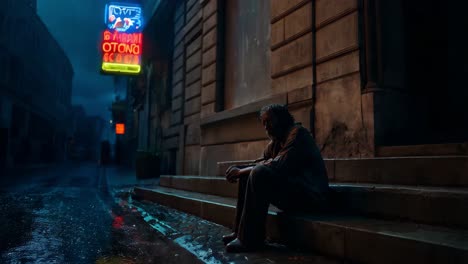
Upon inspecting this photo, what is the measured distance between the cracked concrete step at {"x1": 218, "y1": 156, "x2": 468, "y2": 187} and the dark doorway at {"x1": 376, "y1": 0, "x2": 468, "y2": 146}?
709 mm

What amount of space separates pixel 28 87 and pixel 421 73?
32355 millimetres

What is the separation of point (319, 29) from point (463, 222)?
394 centimetres

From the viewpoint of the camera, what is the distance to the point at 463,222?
2357 mm

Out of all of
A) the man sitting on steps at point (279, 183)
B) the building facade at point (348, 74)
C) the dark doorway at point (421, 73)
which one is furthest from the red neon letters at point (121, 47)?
the man sitting on steps at point (279, 183)

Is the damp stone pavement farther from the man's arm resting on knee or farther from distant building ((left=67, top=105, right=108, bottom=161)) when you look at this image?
distant building ((left=67, top=105, right=108, bottom=161))

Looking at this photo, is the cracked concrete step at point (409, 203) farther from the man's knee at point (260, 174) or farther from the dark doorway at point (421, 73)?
the dark doorway at point (421, 73)

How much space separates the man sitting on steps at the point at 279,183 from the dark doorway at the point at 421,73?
178cm

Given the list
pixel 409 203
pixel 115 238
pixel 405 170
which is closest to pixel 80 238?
pixel 115 238

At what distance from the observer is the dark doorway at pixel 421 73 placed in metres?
4.56

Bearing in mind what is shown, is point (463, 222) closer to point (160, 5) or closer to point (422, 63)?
point (422, 63)

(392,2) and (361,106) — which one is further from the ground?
(392,2)

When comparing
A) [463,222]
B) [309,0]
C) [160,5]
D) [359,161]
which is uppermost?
[160,5]

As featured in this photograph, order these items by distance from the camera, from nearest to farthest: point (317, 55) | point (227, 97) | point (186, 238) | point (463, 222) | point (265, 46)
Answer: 1. point (463, 222)
2. point (186, 238)
3. point (317, 55)
4. point (265, 46)
5. point (227, 97)

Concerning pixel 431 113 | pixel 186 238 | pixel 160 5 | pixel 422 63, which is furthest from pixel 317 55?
pixel 160 5
